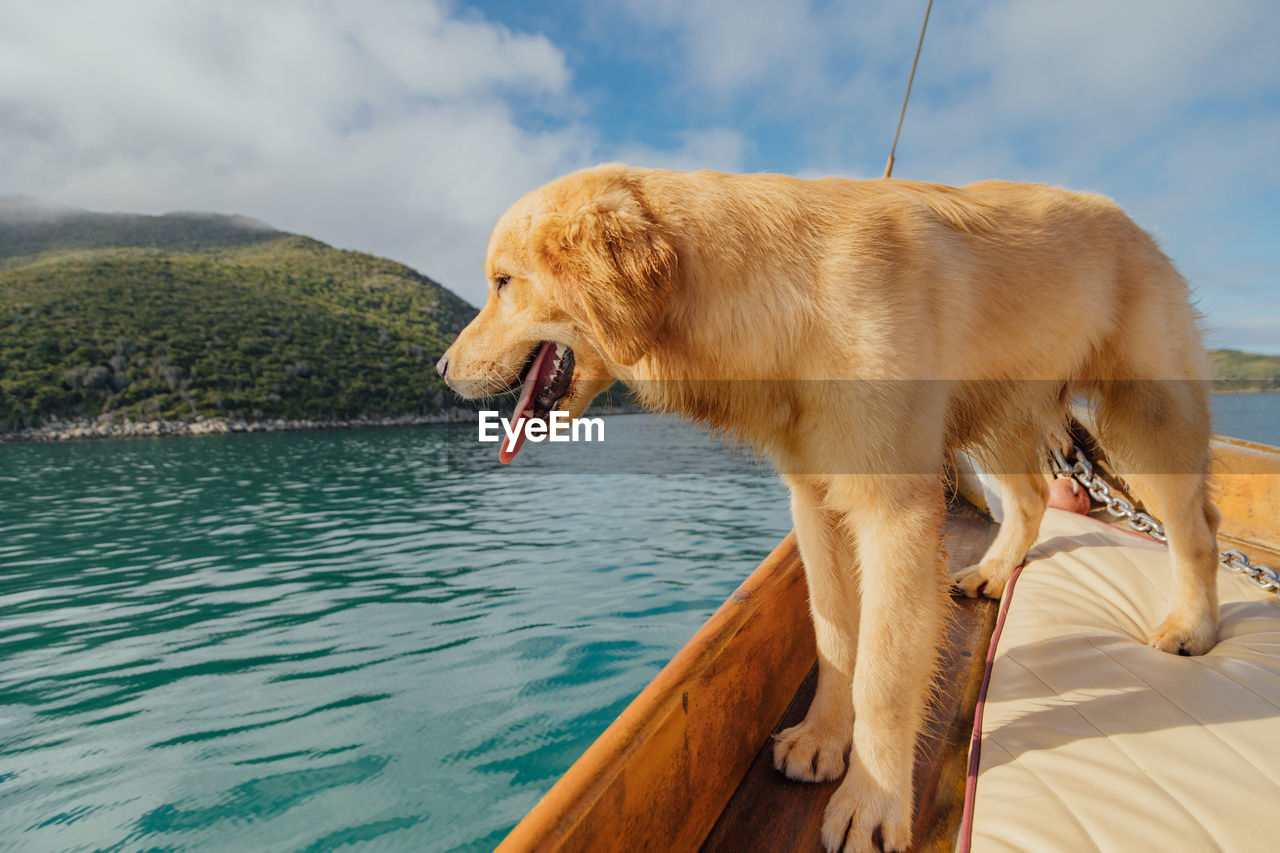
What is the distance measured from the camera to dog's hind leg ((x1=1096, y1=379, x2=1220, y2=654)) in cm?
268

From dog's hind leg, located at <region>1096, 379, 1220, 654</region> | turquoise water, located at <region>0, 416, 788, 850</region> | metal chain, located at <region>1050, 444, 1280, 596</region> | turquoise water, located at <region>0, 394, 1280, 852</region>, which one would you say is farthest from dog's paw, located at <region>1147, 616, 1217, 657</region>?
turquoise water, located at <region>0, 416, 788, 850</region>

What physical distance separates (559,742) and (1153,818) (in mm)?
4673

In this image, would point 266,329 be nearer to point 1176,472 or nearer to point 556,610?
point 556,610

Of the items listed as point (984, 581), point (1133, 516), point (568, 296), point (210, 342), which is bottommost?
point (984, 581)

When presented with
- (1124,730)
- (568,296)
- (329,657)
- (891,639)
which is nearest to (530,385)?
(568,296)

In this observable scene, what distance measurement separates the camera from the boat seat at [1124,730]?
162cm

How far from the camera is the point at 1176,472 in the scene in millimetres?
2742

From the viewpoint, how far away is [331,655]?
24.5 ft

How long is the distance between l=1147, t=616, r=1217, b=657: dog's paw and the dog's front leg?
1.70 m

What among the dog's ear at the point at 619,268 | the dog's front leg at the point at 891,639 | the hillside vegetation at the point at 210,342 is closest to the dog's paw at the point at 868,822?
the dog's front leg at the point at 891,639

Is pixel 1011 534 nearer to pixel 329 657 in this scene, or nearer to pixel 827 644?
pixel 827 644

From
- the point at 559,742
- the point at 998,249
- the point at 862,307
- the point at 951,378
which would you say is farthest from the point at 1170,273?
the point at 559,742

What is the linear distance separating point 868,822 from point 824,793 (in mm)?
378

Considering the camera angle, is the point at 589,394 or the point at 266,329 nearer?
the point at 589,394
